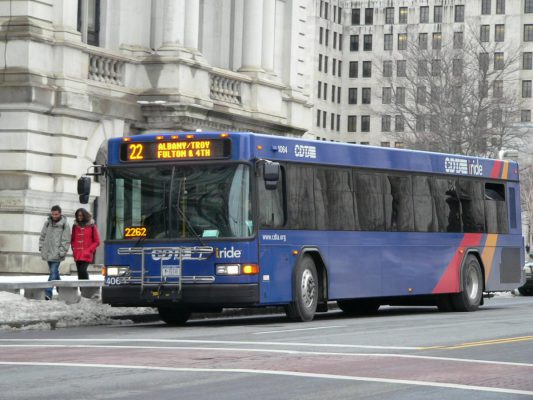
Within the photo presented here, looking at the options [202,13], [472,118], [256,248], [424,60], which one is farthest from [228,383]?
[424,60]

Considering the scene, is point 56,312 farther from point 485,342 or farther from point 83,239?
point 485,342

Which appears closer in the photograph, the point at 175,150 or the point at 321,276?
the point at 175,150

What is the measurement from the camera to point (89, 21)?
40.4 meters

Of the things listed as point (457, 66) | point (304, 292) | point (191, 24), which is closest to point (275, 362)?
point (304, 292)

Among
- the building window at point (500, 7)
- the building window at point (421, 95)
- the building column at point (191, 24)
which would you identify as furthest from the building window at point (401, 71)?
the building column at point (191, 24)

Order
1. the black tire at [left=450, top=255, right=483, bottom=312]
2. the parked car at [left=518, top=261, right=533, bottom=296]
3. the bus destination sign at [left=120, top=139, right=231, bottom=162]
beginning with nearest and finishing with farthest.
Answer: the bus destination sign at [left=120, top=139, right=231, bottom=162]
the black tire at [left=450, top=255, right=483, bottom=312]
the parked car at [left=518, top=261, right=533, bottom=296]

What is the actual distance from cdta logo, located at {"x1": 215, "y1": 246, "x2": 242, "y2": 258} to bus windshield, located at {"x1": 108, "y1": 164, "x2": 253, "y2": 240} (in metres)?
0.21

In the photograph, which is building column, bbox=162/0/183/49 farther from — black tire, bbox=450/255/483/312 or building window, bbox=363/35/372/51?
building window, bbox=363/35/372/51

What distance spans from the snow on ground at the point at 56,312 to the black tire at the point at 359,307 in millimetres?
4686

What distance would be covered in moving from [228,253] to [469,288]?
7.93 metres

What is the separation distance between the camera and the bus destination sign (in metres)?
23.4

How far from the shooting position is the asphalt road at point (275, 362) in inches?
513

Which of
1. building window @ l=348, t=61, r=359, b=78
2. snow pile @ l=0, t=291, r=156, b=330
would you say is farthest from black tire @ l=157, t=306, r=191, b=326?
building window @ l=348, t=61, r=359, b=78

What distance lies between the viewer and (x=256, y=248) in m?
23.3
